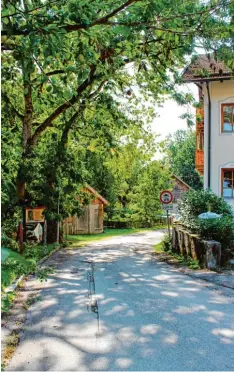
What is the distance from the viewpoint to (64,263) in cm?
1505

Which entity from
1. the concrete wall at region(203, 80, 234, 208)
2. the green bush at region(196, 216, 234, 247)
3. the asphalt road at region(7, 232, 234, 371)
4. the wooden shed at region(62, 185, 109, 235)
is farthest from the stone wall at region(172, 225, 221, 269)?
the wooden shed at region(62, 185, 109, 235)

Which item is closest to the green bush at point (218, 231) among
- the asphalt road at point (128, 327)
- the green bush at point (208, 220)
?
the green bush at point (208, 220)

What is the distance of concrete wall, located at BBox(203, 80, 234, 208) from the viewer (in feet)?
62.6

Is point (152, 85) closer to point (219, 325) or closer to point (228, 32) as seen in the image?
point (228, 32)

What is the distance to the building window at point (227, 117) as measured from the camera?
1920cm

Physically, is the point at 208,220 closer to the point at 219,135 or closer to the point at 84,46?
the point at 219,135

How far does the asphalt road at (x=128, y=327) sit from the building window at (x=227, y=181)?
933cm

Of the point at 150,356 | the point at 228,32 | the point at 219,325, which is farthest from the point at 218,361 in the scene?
the point at 228,32

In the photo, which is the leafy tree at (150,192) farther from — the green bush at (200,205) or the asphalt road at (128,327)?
the asphalt road at (128,327)

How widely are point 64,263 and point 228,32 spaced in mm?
10255

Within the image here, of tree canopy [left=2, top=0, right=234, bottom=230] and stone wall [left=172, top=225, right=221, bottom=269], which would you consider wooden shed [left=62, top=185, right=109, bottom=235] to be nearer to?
tree canopy [left=2, top=0, right=234, bottom=230]

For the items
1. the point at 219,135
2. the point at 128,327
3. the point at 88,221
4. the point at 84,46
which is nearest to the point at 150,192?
the point at 88,221

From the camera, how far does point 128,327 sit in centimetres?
625

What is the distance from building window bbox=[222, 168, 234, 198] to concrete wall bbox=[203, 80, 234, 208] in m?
0.23
